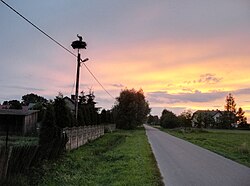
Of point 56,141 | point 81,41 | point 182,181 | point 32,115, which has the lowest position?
point 182,181

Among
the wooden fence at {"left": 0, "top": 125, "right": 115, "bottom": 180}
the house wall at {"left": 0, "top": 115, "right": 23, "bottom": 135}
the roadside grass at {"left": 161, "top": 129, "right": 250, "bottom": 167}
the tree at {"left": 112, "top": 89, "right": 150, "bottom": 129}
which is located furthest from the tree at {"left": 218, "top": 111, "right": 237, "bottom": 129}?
the wooden fence at {"left": 0, "top": 125, "right": 115, "bottom": 180}

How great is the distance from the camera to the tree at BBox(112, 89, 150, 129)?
280ft

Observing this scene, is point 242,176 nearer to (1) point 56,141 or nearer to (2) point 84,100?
(1) point 56,141

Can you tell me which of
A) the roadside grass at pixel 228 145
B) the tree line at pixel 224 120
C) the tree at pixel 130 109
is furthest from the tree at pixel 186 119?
the roadside grass at pixel 228 145

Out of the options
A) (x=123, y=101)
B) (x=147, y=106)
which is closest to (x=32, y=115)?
(x=123, y=101)

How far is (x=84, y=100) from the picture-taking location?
82.2 metres

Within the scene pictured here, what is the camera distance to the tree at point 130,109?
280ft

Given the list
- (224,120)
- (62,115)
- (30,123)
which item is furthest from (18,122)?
(224,120)

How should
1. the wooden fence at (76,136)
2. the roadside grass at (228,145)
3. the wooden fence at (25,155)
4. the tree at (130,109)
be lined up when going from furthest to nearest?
the tree at (130,109), the roadside grass at (228,145), the wooden fence at (76,136), the wooden fence at (25,155)

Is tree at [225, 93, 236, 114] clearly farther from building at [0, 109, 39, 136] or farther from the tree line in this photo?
building at [0, 109, 39, 136]

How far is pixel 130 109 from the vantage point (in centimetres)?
8581

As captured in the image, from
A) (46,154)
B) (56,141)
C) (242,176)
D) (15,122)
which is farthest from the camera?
(15,122)

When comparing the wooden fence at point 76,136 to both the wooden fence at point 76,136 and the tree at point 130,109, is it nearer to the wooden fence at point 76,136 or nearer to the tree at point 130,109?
the wooden fence at point 76,136

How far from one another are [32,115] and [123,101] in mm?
43822
